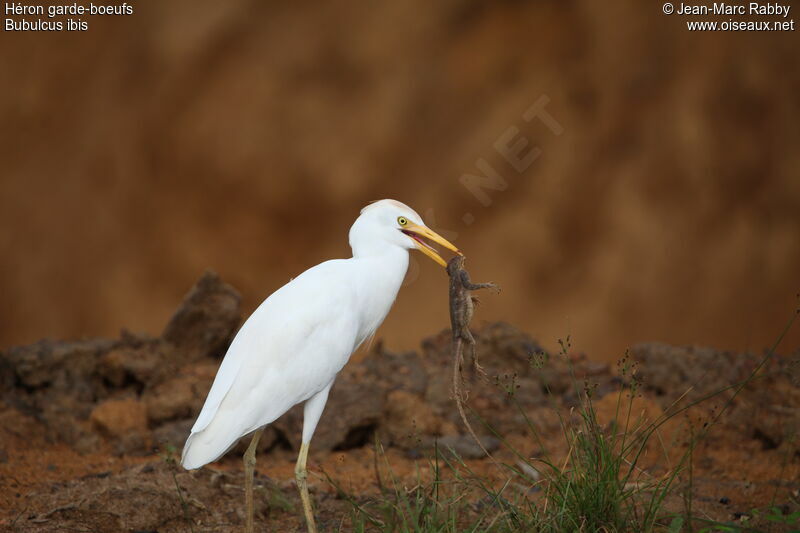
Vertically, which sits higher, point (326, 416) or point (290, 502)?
point (326, 416)

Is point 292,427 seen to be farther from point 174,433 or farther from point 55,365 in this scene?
point 55,365

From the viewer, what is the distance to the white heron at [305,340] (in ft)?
11.8

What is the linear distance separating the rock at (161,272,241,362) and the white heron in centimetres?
291

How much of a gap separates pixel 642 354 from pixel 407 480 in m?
2.96

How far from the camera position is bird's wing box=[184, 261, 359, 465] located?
3.59 metres

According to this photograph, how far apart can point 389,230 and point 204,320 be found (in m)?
3.37

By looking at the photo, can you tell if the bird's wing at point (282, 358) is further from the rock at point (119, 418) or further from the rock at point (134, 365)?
the rock at point (134, 365)

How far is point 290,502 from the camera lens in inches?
173

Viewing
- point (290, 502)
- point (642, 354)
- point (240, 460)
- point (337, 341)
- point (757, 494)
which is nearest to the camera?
point (337, 341)

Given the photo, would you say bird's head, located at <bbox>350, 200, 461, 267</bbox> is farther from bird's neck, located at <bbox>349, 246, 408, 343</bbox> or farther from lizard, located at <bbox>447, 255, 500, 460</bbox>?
lizard, located at <bbox>447, 255, 500, 460</bbox>

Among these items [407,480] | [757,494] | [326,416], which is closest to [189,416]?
[326,416]

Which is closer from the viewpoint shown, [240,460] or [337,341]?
[337,341]

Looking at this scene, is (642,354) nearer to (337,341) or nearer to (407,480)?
(407,480)

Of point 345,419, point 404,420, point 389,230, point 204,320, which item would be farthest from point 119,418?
point 389,230
